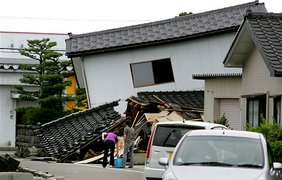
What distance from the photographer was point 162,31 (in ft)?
129

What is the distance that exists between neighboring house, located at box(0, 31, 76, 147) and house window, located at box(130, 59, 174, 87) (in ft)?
44.7

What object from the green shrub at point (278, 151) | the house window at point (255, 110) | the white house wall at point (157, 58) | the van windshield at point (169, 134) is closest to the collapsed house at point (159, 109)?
the white house wall at point (157, 58)

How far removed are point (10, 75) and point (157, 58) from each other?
1691 centimetres

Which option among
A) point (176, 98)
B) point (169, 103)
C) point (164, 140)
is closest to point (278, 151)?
point (164, 140)

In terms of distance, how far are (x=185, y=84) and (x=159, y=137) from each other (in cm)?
2151

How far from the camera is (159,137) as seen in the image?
1797cm

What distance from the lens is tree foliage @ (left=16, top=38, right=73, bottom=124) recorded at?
4572 cm

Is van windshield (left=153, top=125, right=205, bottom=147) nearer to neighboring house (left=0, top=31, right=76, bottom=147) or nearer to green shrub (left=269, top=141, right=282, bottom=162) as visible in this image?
green shrub (left=269, top=141, right=282, bottom=162)

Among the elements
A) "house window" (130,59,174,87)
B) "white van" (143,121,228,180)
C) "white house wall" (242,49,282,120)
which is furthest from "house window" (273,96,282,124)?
"house window" (130,59,174,87)

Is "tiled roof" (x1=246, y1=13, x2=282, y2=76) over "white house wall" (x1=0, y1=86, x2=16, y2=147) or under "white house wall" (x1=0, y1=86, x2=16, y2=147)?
over

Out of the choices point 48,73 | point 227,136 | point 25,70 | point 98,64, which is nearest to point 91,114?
point 98,64

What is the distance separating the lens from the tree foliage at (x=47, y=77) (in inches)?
1800

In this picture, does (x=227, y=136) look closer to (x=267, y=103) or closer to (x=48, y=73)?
(x=267, y=103)

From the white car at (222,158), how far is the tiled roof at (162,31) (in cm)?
2396
